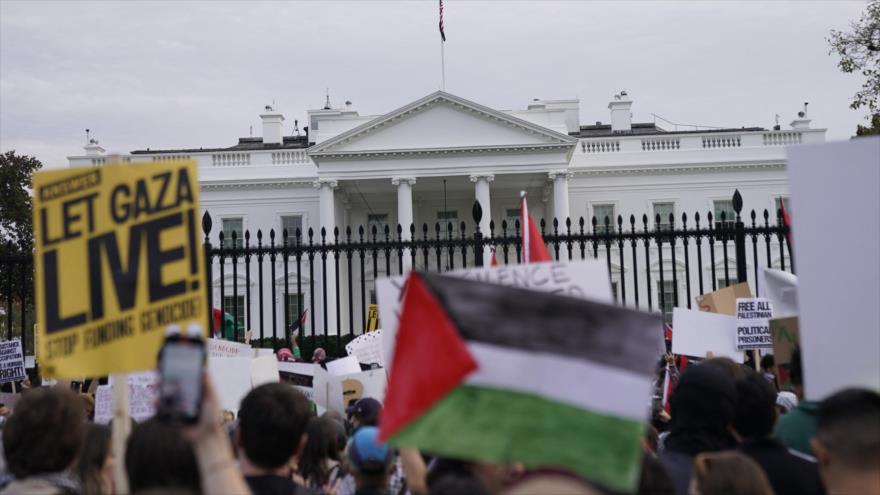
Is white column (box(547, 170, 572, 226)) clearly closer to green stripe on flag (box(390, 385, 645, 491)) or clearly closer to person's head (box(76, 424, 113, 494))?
person's head (box(76, 424, 113, 494))

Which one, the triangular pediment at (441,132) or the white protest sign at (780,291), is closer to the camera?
the white protest sign at (780,291)

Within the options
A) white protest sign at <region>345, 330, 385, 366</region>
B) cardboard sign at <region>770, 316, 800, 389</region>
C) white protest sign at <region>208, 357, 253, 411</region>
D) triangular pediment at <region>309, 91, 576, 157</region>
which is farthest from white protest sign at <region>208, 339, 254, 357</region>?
triangular pediment at <region>309, 91, 576, 157</region>

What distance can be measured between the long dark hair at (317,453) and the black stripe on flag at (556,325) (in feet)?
7.67

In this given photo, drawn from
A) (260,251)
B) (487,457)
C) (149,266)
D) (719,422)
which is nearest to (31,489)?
(149,266)

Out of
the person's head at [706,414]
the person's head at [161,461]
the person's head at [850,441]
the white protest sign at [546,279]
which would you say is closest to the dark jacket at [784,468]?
the person's head at [706,414]

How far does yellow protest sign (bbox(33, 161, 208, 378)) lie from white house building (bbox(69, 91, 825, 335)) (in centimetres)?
3779

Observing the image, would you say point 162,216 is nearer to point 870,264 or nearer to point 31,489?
point 31,489

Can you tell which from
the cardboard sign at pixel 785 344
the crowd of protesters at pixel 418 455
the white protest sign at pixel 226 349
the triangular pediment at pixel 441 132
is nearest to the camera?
the crowd of protesters at pixel 418 455

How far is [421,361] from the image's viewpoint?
258 centimetres

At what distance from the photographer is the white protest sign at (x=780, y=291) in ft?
26.2

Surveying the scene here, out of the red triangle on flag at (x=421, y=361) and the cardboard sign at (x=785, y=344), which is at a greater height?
the red triangle on flag at (x=421, y=361)

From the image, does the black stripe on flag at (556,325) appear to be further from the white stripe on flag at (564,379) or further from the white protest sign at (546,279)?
the white protest sign at (546,279)

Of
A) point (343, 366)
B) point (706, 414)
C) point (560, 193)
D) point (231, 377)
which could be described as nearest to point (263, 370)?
point (231, 377)

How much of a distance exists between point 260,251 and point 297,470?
6.51 meters
